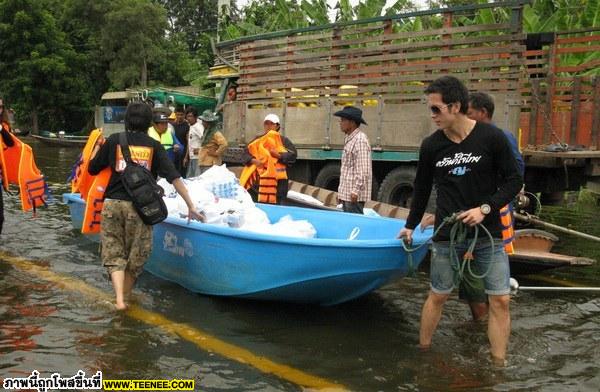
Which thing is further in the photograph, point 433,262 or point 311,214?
point 311,214

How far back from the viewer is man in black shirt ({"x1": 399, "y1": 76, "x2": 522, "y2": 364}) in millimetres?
3984

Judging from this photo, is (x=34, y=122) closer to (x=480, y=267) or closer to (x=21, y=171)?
(x=21, y=171)

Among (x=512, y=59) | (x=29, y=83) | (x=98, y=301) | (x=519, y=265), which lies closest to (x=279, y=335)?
(x=98, y=301)

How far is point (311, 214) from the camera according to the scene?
644 cm

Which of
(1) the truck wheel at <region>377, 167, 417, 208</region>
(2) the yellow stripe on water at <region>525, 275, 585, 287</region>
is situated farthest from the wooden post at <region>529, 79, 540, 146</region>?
(2) the yellow stripe on water at <region>525, 275, 585, 287</region>

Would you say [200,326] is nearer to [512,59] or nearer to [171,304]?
[171,304]

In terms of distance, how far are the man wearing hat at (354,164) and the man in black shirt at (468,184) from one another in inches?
93.4

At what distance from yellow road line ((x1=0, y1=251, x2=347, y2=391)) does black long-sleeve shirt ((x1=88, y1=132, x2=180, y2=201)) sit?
0.97 meters

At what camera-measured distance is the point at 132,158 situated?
5.28 metres

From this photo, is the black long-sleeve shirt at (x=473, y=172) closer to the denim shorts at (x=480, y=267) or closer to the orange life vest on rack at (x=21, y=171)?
the denim shorts at (x=480, y=267)

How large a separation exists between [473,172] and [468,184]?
82 mm

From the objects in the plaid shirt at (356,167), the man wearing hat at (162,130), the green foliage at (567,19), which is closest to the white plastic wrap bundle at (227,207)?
the plaid shirt at (356,167)

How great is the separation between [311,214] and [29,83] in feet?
130

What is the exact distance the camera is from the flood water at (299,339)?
403 cm
